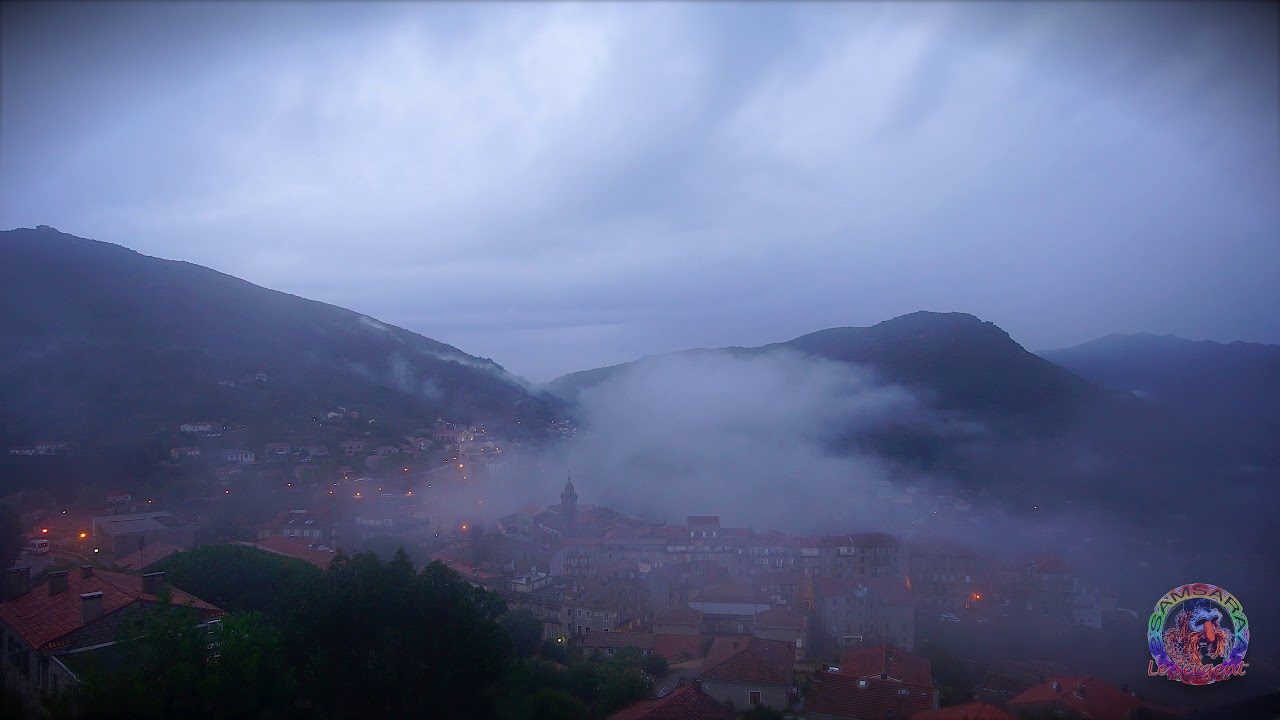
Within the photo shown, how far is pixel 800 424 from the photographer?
61.2 m

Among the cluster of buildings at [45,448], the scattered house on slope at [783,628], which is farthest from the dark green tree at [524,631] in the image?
the cluster of buildings at [45,448]

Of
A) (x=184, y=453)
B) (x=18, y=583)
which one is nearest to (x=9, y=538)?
(x=18, y=583)

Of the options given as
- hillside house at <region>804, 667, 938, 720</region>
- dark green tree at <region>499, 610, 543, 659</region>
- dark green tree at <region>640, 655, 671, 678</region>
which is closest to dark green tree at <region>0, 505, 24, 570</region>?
dark green tree at <region>499, 610, 543, 659</region>

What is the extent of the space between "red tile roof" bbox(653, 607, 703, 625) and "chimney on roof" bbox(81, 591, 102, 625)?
1281cm

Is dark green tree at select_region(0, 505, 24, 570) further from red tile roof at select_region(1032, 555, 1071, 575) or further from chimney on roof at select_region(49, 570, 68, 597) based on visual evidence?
red tile roof at select_region(1032, 555, 1071, 575)

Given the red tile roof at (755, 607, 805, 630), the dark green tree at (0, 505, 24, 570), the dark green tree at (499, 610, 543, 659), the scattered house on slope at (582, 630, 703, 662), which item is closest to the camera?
the dark green tree at (499, 610, 543, 659)

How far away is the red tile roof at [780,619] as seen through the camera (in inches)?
758

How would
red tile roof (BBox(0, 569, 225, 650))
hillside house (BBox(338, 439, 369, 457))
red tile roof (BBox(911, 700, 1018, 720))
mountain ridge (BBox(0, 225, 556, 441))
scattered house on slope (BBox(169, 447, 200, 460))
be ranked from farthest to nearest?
mountain ridge (BBox(0, 225, 556, 441))
hillside house (BBox(338, 439, 369, 457))
scattered house on slope (BBox(169, 447, 200, 460))
red tile roof (BBox(911, 700, 1018, 720))
red tile roof (BBox(0, 569, 225, 650))

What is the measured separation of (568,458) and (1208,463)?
3732 cm

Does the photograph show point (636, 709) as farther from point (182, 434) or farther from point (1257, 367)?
point (1257, 367)

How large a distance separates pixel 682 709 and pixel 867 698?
11.9 feet

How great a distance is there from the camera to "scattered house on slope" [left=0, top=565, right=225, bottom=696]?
9.67 m

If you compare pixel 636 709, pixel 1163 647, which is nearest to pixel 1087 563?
pixel 1163 647

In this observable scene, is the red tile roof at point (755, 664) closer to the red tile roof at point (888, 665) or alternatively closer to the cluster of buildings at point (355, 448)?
the red tile roof at point (888, 665)
